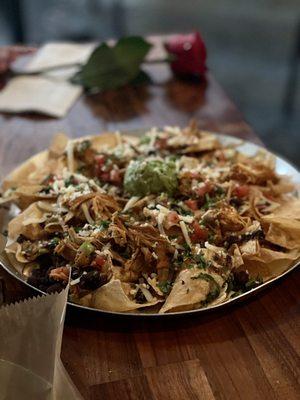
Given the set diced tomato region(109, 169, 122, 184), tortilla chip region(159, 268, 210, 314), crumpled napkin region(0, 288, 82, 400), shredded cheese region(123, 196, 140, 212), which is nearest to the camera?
crumpled napkin region(0, 288, 82, 400)

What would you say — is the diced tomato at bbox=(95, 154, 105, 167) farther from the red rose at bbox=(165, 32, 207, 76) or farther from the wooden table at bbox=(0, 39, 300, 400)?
the red rose at bbox=(165, 32, 207, 76)

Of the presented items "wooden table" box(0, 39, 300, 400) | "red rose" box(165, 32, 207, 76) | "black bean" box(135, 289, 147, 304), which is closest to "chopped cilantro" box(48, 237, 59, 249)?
"wooden table" box(0, 39, 300, 400)

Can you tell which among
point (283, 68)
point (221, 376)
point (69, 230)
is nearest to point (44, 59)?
point (69, 230)

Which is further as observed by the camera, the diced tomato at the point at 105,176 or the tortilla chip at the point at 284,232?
the diced tomato at the point at 105,176

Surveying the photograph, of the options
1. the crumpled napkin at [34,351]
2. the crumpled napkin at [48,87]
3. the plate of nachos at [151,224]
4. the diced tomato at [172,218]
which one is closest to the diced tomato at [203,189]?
the plate of nachos at [151,224]

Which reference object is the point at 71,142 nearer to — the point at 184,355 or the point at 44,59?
the point at 184,355

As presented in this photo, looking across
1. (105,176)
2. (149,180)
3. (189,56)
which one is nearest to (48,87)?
(189,56)

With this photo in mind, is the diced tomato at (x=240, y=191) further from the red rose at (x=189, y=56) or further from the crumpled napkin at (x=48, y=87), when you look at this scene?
the red rose at (x=189, y=56)
